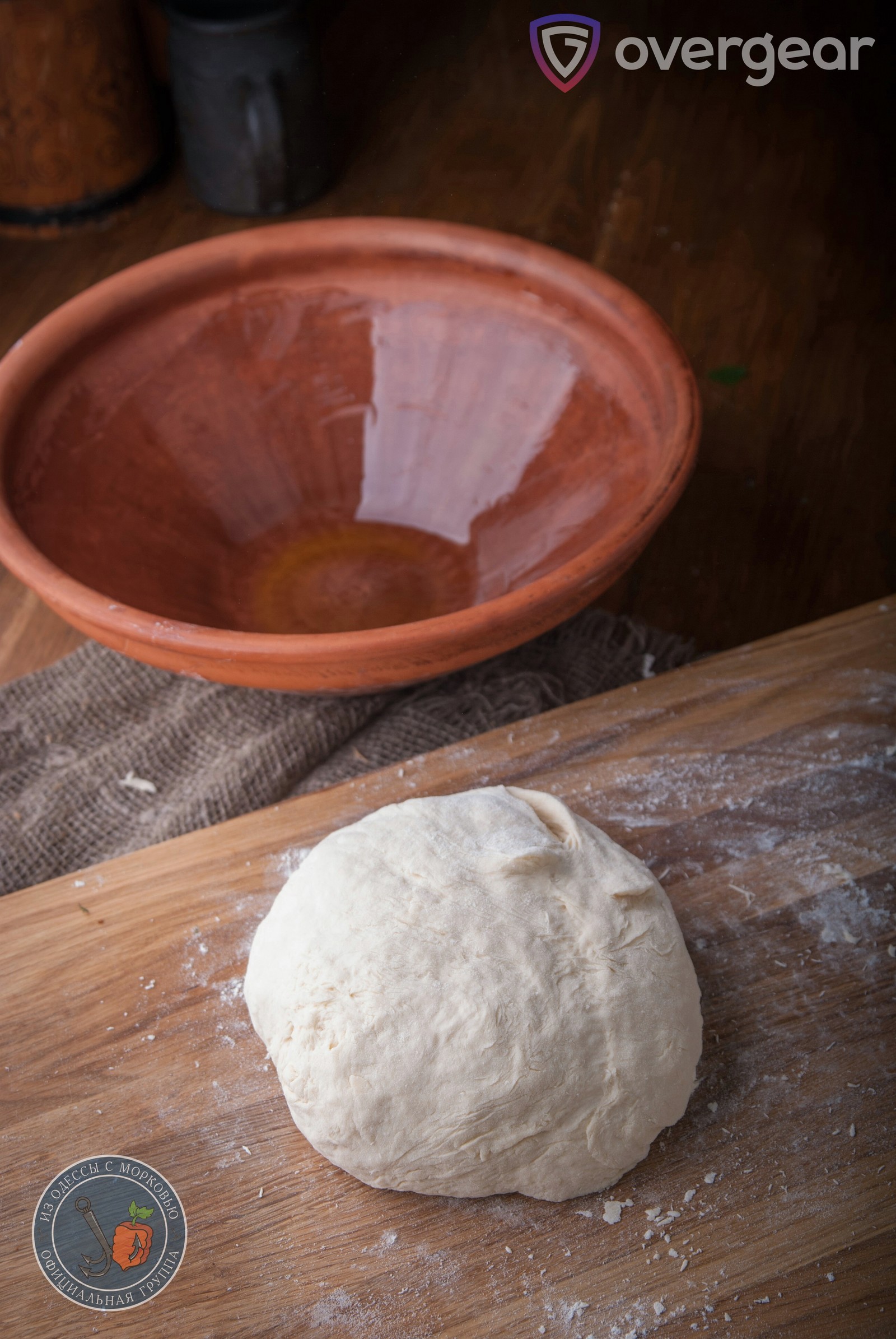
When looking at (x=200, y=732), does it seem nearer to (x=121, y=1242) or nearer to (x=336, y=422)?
(x=336, y=422)

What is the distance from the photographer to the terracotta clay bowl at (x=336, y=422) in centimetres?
110

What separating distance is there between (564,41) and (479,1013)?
1.23 metres

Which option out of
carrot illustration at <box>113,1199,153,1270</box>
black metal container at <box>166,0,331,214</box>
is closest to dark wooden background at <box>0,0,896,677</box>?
black metal container at <box>166,0,331,214</box>

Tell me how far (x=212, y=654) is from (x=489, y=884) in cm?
31

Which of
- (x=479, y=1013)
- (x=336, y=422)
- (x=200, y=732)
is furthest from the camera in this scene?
(x=336, y=422)

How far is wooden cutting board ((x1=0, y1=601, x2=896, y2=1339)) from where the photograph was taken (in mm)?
712

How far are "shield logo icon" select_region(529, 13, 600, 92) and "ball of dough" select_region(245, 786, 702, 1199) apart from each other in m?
1.03

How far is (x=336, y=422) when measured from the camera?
128 cm

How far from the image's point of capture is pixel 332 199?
181cm

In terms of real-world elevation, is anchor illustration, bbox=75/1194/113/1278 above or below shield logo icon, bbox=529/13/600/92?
below

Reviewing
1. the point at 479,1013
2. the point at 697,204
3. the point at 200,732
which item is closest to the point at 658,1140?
the point at 479,1013

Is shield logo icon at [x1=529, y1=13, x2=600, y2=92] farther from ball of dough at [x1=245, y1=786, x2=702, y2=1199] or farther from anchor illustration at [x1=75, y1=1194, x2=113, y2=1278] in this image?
anchor illustration at [x1=75, y1=1194, x2=113, y2=1278]

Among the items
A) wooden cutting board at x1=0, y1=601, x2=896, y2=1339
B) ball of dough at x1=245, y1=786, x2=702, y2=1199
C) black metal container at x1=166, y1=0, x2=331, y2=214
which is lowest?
wooden cutting board at x1=0, y1=601, x2=896, y2=1339

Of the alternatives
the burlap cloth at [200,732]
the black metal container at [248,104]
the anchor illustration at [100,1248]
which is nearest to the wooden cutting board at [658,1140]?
the anchor illustration at [100,1248]
